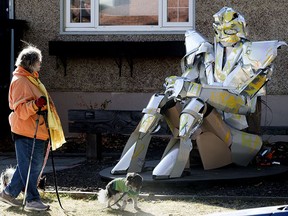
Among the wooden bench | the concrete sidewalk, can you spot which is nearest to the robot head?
the wooden bench

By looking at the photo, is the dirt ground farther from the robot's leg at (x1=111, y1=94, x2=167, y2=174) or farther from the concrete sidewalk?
the concrete sidewalk

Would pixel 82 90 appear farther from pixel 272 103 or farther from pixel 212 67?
pixel 212 67

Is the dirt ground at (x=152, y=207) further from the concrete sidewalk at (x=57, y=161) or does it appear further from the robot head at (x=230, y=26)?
the concrete sidewalk at (x=57, y=161)

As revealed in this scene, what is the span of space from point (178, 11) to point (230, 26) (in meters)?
4.51

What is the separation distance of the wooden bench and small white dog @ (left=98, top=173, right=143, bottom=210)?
2892mm

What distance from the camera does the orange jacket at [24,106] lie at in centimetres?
772

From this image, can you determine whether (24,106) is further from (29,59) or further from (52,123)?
(29,59)

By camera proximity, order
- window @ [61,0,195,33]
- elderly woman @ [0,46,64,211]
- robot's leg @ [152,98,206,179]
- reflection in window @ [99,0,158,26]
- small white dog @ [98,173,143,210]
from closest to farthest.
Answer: small white dog @ [98,173,143,210] < elderly woman @ [0,46,64,211] < robot's leg @ [152,98,206,179] < window @ [61,0,195,33] < reflection in window @ [99,0,158,26]

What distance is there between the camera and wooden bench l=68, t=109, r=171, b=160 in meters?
10.8

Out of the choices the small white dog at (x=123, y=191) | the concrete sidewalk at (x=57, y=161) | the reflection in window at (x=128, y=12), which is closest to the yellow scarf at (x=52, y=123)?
the small white dog at (x=123, y=191)

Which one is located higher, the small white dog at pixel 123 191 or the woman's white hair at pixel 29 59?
the woman's white hair at pixel 29 59

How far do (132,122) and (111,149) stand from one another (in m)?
1.99

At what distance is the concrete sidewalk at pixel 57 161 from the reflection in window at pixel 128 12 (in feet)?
9.46

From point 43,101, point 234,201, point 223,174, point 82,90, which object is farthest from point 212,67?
point 82,90
